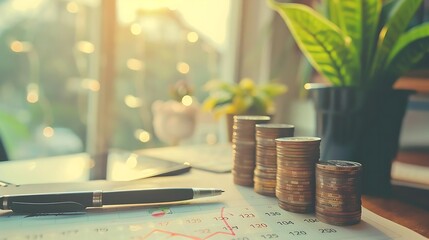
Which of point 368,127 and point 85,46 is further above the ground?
point 85,46

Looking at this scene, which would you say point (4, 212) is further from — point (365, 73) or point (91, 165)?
point (365, 73)

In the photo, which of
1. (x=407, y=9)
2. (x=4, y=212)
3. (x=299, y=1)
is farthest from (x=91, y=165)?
(x=299, y=1)

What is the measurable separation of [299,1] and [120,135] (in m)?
0.78

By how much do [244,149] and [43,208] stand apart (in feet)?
0.89

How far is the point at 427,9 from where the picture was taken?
0.88 m

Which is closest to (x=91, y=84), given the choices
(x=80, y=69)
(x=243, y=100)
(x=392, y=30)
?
(x=80, y=69)

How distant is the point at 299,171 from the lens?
444mm

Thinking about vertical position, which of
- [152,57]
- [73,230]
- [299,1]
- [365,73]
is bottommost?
[73,230]

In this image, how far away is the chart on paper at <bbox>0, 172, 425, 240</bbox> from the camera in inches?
14.4

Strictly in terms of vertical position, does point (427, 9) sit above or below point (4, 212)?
above

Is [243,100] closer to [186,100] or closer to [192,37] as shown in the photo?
[186,100]

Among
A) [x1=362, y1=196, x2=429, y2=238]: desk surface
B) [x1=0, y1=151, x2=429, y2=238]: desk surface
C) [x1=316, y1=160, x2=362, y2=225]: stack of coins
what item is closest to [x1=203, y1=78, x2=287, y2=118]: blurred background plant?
[x1=0, y1=151, x2=429, y2=238]: desk surface

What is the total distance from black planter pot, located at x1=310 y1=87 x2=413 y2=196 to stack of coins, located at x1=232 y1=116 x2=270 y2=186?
12 cm

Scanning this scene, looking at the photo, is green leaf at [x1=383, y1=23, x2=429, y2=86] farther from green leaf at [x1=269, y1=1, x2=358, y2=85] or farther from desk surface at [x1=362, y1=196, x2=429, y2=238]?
desk surface at [x1=362, y1=196, x2=429, y2=238]
